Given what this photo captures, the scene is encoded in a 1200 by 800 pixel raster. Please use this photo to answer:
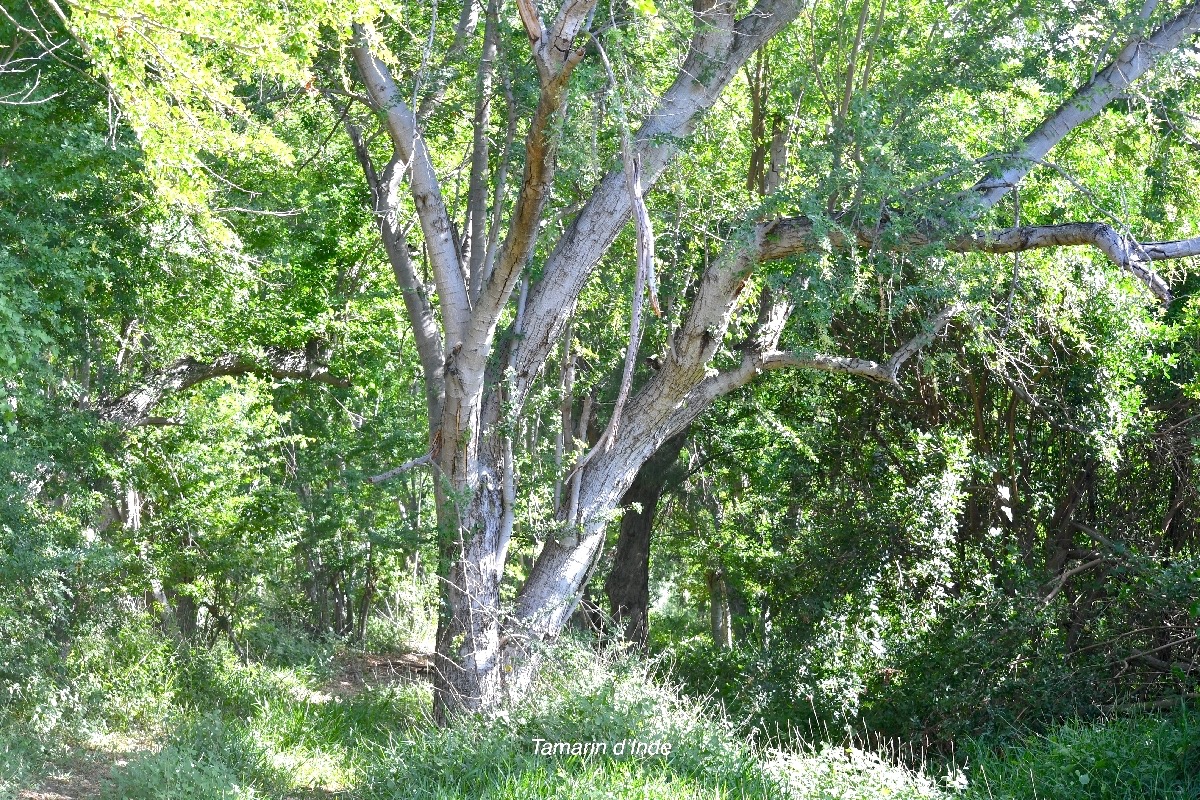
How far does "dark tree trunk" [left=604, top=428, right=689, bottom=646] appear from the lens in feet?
41.0

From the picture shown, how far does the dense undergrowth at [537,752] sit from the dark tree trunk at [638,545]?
320 centimetres

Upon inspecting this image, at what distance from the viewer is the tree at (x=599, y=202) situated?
6996 millimetres

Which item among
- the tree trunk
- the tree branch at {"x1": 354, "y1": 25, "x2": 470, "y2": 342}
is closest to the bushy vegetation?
the tree branch at {"x1": 354, "y1": 25, "x2": 470, "y2": 342}

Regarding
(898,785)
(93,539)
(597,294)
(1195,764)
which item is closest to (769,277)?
(597,294)

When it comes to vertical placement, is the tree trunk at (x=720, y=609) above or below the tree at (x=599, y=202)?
below

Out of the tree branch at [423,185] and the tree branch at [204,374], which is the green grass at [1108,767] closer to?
the tree branch at [423,185]

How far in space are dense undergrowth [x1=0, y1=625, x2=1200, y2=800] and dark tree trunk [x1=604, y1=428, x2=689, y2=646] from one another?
3.20 meters

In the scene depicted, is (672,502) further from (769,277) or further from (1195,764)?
(1195,764)

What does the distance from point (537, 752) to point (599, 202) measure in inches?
162

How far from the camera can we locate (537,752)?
6605mm

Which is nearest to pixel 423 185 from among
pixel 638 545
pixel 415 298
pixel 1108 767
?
pixel 415 298

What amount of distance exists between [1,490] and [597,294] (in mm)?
5781

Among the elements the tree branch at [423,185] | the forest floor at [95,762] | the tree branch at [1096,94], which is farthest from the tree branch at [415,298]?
the tree branch at [1096,94]

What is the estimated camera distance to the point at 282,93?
29.3 feet
